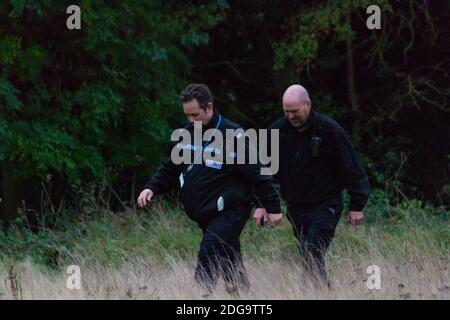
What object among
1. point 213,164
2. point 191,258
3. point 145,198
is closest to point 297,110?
point 213,164

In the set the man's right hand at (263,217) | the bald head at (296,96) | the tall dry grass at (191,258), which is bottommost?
the tall dry grass at (191,258)

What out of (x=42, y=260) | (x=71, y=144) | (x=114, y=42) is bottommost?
(x=42, y=260)

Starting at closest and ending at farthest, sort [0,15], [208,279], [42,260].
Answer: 1. [208,279]
2. [42,260]
3. [0,15]

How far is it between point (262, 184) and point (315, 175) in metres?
0.46

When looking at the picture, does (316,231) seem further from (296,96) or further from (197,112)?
(197,112)

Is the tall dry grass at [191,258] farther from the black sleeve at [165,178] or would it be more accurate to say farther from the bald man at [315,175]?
the black sleeve at [165,178]

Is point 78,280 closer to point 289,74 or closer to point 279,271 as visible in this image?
point 279,271

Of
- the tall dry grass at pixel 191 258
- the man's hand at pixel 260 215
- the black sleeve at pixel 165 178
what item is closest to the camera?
the tall dry grass at pixel 191 258

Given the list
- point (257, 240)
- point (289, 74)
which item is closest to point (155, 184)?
point (257, 240)

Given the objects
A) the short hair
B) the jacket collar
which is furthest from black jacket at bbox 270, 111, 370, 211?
the short hair

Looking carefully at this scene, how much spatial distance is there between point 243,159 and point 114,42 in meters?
5.84

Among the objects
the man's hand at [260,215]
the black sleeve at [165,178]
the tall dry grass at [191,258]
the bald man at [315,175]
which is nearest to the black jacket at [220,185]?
the man's hand at [260,215]

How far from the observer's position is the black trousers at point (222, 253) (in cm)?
783

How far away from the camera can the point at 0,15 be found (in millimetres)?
12750
